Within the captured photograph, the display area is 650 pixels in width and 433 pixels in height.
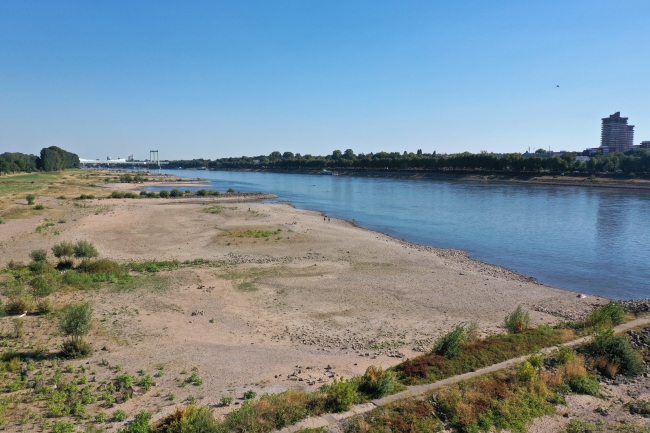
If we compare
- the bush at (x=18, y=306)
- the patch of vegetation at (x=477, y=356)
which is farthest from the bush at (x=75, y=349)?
the patch of vegetation at (x=477, y=356)

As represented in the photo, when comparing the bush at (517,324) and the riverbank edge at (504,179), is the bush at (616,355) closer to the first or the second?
the bush at (517,324)

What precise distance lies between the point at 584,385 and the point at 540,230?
36.1 metres

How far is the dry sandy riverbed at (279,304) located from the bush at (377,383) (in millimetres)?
1434

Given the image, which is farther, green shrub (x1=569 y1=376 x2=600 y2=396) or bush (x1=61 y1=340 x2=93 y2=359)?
bush (x1=61 y1=340 x2=93 y2=359)

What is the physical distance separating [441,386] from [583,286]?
18292mm

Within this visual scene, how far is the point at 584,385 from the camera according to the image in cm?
1132

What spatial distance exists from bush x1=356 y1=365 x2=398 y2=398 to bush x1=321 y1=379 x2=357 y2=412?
1.52ft

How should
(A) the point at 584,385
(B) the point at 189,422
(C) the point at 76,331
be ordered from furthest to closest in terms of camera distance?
(C) the point at 76,331 < (A) the point at 584,385 < (B) the point at 189,422

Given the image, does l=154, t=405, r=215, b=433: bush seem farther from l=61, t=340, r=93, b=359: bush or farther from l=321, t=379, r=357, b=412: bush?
l=61, t=340, r=93, b=359: bush

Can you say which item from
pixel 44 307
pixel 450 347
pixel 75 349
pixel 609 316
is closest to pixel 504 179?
pixel 609 316

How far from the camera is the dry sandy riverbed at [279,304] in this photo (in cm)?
1256

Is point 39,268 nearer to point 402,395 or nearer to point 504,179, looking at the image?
point 402,395

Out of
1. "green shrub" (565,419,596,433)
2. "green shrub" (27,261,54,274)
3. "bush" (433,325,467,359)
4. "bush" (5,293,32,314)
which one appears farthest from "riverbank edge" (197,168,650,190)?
"bush" (5,293,32,314)

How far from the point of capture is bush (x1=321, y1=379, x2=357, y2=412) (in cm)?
969
